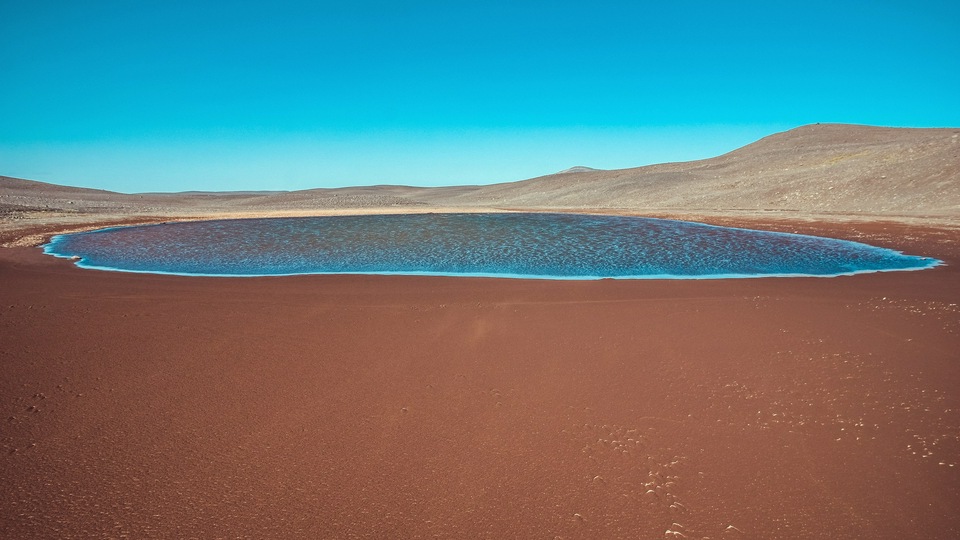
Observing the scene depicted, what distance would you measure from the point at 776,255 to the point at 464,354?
1305 centimetres

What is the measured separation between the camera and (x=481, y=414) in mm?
4574

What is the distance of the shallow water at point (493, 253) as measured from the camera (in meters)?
12.9

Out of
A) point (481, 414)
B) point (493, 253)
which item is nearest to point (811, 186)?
point (493, 253)

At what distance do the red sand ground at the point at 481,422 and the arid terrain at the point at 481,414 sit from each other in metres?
0.02

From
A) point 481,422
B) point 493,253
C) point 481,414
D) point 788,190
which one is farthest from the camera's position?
point 788,190

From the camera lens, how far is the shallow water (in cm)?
1288

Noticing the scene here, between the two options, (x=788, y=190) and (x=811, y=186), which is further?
(x=788, y=190)

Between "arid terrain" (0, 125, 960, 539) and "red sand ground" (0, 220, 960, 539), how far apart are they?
2 centimetres

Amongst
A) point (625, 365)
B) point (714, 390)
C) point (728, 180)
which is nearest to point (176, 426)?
point (625, 365)

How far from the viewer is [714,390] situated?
5.03 meters

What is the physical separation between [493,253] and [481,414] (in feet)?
39.2

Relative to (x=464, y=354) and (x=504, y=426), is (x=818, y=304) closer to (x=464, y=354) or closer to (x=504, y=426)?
(x=464, y=354)

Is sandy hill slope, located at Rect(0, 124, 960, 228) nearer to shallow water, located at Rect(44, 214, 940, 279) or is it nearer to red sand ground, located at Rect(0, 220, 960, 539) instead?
shallow water, located at Rect(44, 214, 940, 279)

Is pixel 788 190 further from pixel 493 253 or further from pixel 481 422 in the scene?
pixel 481 422
